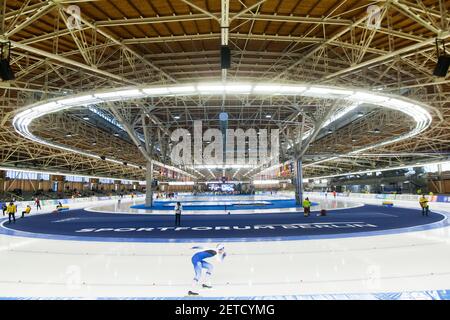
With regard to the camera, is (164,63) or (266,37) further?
(164,63)

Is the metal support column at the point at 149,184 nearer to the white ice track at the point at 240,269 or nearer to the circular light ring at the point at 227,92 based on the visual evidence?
the circular light ring at the point at 227,92

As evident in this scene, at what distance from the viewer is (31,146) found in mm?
39719

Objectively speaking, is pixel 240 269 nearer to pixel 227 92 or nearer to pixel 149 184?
pixel 227 92

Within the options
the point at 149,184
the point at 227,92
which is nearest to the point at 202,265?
the point at 227,92

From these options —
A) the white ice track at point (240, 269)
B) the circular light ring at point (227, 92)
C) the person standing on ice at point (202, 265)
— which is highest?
the circular light ring at point (227, 92)

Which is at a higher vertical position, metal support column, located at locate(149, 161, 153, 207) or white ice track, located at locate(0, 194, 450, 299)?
metal support column, located at locate(149, 161, 153, 207)

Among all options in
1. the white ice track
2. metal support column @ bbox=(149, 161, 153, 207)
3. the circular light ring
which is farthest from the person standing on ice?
metal support column @ bbox=(149, 161, 153, 207)

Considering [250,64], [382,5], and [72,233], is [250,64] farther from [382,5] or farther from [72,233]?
[72,233]

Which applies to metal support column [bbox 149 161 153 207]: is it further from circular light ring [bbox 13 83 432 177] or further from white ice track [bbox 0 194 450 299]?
white ice track [bbox 0 194 450 299]

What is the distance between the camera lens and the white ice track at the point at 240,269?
20.4ft

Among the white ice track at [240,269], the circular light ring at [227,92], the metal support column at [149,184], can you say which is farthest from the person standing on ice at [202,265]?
the metal support column at [149,184]

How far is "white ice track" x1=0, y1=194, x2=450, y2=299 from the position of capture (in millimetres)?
6223
